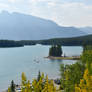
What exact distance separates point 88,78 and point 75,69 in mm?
27636

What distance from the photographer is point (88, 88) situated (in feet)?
27.2

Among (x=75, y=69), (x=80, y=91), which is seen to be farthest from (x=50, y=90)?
(x=75, y=69)

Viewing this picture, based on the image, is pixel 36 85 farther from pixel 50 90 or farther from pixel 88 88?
pixel 88 88

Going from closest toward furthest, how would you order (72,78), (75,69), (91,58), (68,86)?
(68,86), (72,78), (75,69), (91,58)

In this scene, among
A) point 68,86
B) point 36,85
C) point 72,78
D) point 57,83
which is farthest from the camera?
point 57,83

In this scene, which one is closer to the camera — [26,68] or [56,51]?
[26,68]

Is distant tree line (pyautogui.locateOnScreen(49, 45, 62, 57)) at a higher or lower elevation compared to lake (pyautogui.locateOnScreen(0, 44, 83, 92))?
higher

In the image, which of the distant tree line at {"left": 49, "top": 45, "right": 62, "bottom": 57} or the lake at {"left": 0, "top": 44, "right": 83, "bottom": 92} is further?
the distant tree line at {"left": 49, "top": 45, "right": 62, "bottom": 57}

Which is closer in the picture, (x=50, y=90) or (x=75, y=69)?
(x=50, y=90)

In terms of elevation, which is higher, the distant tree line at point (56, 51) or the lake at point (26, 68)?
the distant tree line at point (56, 51)

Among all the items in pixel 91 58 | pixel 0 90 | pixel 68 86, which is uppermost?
pixel 91 58

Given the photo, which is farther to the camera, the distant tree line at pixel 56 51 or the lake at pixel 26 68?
A: the distant tree line at pixel 56 51

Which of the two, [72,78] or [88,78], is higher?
[88,78]

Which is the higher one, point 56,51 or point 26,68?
point 56,51
